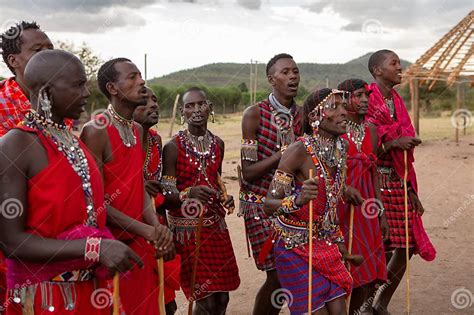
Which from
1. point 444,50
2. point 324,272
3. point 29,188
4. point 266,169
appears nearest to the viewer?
point 29,188

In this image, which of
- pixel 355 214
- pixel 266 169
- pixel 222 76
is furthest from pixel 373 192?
pixel 222 76

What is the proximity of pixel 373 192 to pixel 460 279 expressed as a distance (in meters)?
2.33

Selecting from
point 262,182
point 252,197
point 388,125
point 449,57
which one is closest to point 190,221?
point 252,197

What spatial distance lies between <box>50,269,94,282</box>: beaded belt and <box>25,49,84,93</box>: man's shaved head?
84 cm

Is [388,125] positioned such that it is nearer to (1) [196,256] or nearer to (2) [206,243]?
(2) [206,243]

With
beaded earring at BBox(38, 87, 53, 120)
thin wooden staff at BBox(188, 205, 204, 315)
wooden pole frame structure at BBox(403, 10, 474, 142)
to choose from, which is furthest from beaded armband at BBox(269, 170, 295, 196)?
wooden pole frame structure at BBox(403, 10, 474, 142)

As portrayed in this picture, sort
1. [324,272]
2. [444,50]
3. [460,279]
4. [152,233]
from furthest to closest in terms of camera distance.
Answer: [444,50] → [460,279] → [324,272] → [152,233]

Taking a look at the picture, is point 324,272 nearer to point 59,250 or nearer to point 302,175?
point 302,175

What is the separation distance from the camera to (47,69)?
2826mm

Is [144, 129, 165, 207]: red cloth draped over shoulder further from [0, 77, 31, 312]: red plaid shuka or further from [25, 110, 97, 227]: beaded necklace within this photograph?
[25, 110, 97, 227]: beaded necklace

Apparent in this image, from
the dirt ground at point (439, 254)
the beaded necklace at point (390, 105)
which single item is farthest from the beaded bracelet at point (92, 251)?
the beaded necklace at point (390, 105)

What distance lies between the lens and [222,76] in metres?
86.2

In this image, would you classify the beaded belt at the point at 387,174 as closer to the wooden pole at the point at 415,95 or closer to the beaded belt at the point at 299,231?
the beaded belt at the point at 299,231

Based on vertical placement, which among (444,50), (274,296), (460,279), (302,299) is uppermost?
(444,50)
